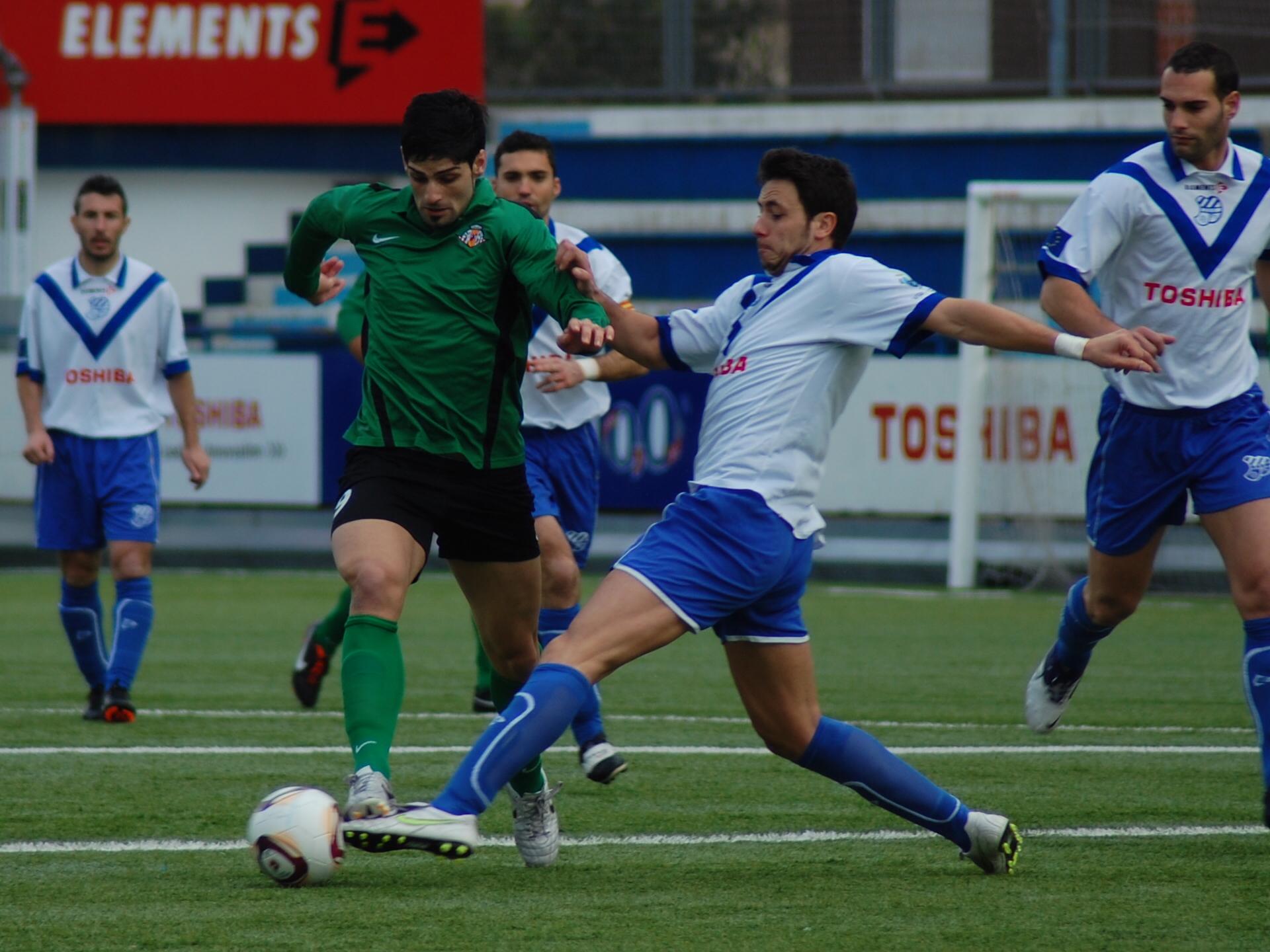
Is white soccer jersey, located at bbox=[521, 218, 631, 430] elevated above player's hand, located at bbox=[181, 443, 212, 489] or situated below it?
above

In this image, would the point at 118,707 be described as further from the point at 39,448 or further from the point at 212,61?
the point at 212,61

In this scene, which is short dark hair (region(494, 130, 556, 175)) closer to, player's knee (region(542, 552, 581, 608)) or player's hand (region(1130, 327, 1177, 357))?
player's knee (region(542, 552, 581, 608))

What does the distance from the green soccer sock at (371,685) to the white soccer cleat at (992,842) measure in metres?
1.48

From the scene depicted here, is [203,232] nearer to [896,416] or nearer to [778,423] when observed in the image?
[896,416]

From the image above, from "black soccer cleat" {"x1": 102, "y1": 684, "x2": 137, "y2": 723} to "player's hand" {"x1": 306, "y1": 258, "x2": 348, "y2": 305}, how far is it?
2.54m

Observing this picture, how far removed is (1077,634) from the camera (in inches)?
246

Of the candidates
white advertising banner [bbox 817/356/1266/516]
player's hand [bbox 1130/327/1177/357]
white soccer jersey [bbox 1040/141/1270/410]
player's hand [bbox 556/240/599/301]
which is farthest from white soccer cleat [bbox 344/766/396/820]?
white advertising banner [bbox 817/356/1266/516]

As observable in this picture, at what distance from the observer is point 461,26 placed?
2494 cm

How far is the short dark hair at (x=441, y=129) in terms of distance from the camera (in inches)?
187

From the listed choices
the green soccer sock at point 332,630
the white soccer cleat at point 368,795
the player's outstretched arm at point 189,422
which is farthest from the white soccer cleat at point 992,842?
the player's outstretched arm at point 189,422

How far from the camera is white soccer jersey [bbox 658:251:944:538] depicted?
445 cm

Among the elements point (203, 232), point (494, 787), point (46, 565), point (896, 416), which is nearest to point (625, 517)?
point (896, 416)

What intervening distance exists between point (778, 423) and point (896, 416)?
1037 cm

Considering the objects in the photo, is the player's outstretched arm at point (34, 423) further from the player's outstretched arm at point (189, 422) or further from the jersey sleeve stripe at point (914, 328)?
the jersey sleeve stripe at point (914, 328)
